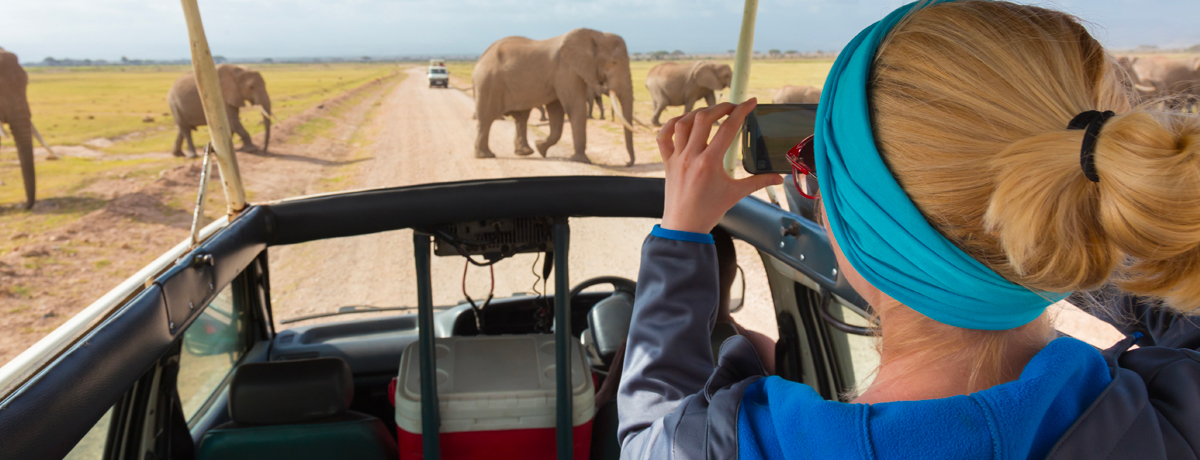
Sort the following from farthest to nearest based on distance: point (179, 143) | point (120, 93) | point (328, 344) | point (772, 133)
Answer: point (179, 143), point (120, 93), point (328, 344), point (772, 133)

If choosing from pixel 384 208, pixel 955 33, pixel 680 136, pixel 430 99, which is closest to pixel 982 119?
pixel 955 33

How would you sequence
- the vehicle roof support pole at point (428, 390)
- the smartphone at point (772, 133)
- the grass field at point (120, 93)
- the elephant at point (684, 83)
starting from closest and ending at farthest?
the smartphone at point (772, 133)
the vehicle roof support pole at point (428, 390)
the grass field at point (120, 93)
the elephant at point (684, 83)

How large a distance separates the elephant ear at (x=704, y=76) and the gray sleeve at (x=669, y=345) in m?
16.8

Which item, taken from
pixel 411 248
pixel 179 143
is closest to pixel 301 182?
pixel 411 248

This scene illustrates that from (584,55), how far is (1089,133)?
1047 centimetres

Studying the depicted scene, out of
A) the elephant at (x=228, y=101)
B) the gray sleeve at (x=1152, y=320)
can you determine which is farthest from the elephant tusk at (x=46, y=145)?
the gray sleeve at (x=1152, y=320)

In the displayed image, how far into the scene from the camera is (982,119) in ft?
1.94

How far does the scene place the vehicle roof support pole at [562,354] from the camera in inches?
70.3

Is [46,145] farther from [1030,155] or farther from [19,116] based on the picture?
[1030,155]

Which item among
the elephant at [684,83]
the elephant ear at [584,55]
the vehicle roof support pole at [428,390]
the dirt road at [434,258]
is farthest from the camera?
the elephant at [684,83]

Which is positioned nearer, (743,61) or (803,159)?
(803,159)

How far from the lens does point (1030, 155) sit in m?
0.54

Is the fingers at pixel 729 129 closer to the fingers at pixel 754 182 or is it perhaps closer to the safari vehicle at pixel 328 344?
the fingers at pixel 754 182

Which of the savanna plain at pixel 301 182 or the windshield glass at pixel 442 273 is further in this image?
the windshield glass at pixel 442 273
